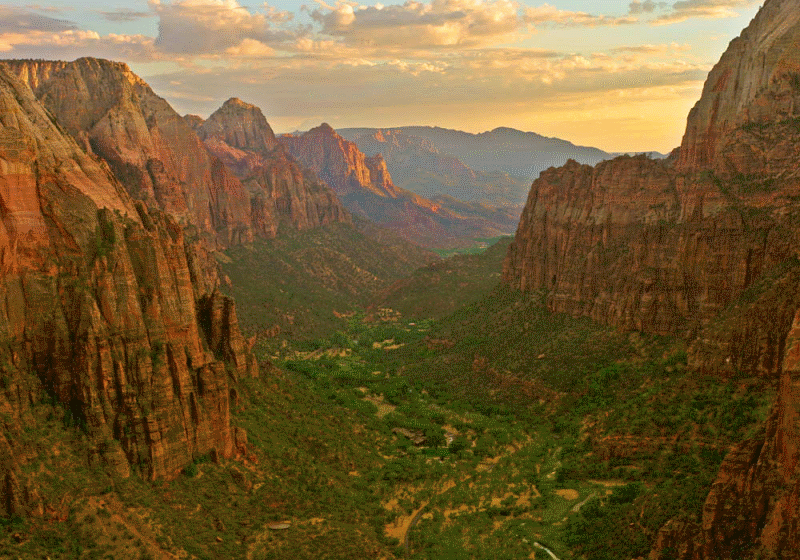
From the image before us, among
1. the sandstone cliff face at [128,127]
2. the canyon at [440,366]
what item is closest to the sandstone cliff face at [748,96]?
the canyon at [440,366]

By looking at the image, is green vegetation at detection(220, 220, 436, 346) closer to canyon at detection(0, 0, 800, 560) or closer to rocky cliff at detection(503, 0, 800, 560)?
canyon at detection(0, 0, 800, 560)

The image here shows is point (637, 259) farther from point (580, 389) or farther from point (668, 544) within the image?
point (668, 544)

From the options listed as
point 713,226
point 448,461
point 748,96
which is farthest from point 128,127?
point 748,96

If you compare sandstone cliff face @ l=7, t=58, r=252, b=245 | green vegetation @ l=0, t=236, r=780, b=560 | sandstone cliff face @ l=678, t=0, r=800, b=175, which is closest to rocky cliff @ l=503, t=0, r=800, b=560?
sandstone cliff face @ l=678, t=0, r=800, b=175

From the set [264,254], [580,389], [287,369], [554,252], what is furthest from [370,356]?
[264,254]

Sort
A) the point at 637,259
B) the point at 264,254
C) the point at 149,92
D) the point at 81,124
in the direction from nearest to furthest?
the point at 637,259 → the point at 81,124 → the point at 149,92 → the point at 264,254
